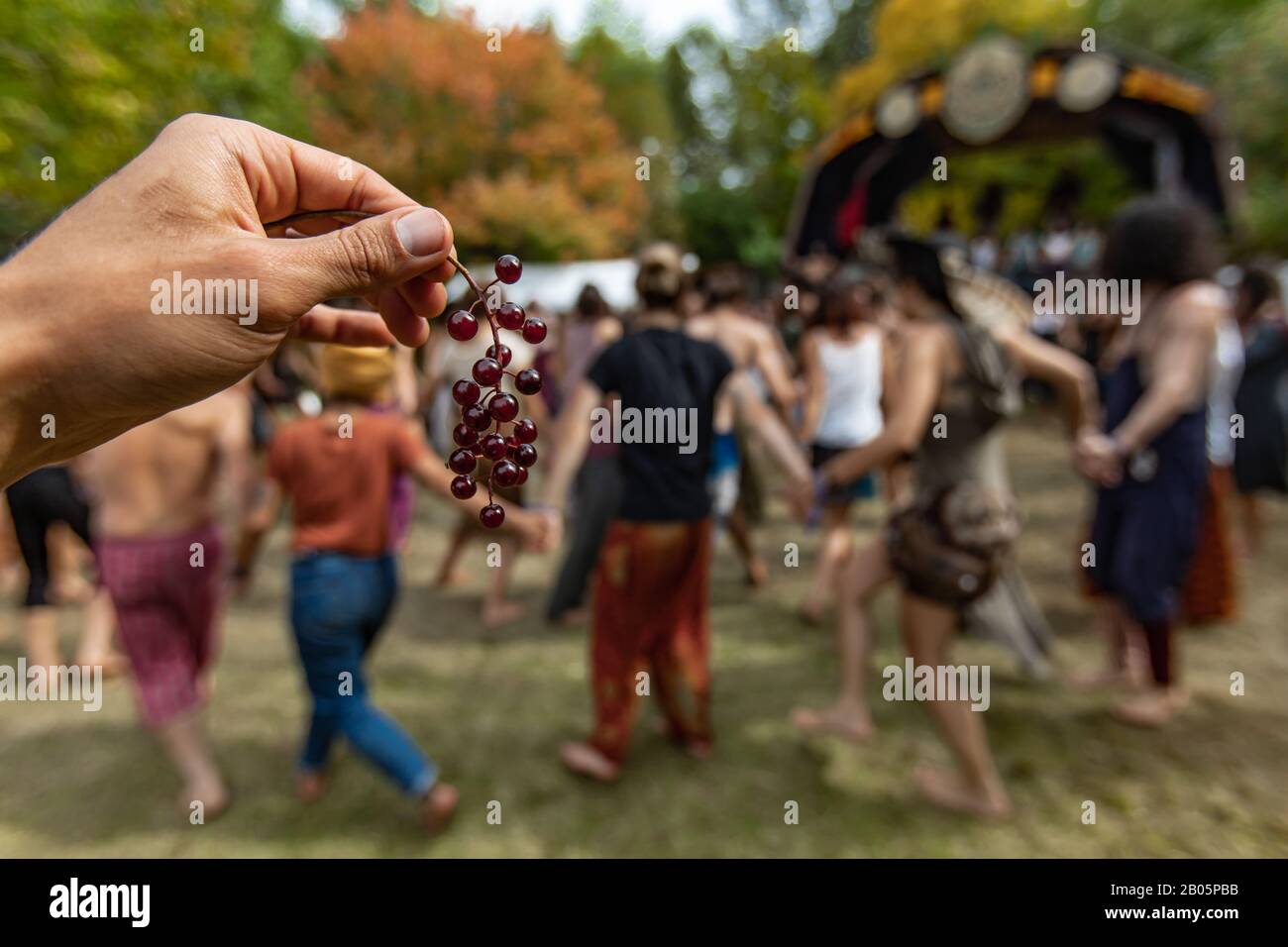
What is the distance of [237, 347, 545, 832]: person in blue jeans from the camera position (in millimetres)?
2799

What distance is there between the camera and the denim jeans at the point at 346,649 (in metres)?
2.79

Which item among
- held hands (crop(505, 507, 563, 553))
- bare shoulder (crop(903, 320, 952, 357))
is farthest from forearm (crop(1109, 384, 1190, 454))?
held hands (crop(505, 507, 563, 553))

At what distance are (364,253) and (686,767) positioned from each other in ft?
9.33

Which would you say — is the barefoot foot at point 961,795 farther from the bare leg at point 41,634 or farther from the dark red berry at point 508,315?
the bare leg at point 41,634

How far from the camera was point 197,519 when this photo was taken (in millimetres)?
3082

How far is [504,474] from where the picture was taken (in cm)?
105

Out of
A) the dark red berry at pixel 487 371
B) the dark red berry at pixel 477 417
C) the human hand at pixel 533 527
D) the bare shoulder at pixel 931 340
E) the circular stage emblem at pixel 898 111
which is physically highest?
the circular stage emblem at pixel 898 111

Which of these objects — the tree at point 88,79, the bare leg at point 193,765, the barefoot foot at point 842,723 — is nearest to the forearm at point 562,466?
the barefoot foot at point 842,723

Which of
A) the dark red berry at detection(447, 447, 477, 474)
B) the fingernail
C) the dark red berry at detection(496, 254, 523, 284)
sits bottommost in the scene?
the dark red berry at detection(447, 447, 477, 474)

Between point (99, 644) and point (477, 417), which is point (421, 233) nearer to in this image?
point (477, 417)

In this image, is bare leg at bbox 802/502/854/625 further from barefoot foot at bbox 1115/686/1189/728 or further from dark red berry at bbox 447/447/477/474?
dark red berry at bbox 447/447/477/474

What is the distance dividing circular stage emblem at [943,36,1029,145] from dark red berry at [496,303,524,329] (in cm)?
1242

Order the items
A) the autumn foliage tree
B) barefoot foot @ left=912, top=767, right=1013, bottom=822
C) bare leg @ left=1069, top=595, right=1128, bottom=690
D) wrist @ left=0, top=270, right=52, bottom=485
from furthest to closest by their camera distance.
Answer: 1. the autumn foliage tree
2. bare leg @ left=1069, top=595, right=1128, bottom=690
3. barefoot foot @ left=912, top=767, right=1013, bottom=822
4. wrist @ left=0, top=270, right=52, bottom=485

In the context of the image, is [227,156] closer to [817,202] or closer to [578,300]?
[578,300]
